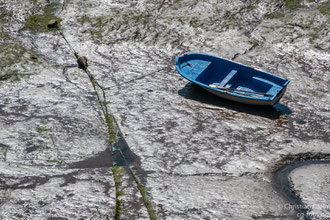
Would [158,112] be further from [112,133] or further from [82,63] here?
[82,63]

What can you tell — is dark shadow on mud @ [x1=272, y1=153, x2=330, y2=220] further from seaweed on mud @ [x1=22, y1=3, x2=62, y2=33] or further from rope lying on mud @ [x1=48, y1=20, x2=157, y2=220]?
seaweed on mud @ [x1=22, y1=3, x2=62, y2=33]

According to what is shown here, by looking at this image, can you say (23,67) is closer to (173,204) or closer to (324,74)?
(173,204)

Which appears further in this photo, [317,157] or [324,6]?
[324,6]

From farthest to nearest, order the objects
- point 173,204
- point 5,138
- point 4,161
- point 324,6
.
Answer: point 324,6
point 5,138
point 4,161
point 173,204

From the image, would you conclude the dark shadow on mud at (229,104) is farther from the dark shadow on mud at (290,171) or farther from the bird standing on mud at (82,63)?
the bird standing on mud at (82,63)

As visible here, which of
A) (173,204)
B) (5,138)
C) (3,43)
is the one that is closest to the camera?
(173,204)

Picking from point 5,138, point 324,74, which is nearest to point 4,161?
point 5,138

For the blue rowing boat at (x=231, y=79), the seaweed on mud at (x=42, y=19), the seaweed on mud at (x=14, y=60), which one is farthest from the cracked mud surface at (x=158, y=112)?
the blue rowing boat at (x=231, y=79)
